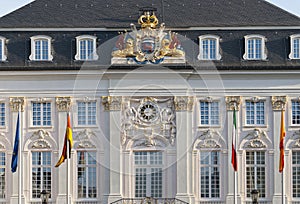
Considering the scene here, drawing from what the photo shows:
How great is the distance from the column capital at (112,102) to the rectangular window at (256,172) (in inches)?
294

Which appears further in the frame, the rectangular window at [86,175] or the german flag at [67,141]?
the rectangular window at [86,175]

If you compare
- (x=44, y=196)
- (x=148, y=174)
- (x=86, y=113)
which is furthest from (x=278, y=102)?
(x=44, y=196)

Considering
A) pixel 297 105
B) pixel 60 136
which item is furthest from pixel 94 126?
pixel 297 105

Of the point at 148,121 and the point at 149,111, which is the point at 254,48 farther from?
the point at 148,121

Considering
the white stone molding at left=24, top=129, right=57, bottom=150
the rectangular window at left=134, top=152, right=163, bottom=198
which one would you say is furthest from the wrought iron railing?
the white stone molding at left=24, top=129, right=57, bottom=150

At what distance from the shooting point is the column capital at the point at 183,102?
220ft

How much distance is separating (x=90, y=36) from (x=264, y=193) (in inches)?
502

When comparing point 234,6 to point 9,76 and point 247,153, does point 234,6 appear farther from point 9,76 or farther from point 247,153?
point 9,76

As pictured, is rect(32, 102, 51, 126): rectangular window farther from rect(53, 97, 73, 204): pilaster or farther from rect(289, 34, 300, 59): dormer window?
rect(289, 34, 300, 59): dormer window

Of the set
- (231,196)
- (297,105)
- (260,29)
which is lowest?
(231,196)

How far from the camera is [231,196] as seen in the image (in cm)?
6681

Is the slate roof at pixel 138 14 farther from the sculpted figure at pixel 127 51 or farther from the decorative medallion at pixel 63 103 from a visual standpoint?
the decorative medallion at pixel 63 103

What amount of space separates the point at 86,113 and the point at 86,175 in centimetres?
337

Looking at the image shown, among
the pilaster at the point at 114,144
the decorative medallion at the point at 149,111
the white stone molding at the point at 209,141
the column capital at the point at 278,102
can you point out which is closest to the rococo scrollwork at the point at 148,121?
the decorative medallion at the point at 149,111
